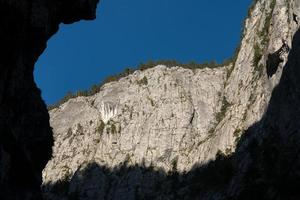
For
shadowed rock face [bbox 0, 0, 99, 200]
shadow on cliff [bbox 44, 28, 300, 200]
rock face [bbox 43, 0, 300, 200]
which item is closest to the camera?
shadowed rock face [bbox 0, 0, 99, 200]

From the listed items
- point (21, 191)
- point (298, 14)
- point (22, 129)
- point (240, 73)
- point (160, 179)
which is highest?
point (240, 73)

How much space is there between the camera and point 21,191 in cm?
3888

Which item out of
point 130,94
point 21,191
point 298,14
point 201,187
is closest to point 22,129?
point 21,191

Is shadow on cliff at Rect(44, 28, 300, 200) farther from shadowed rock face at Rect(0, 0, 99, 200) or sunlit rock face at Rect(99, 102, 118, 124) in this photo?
shadowed rock face at Rect(0, 0, 99, 200)

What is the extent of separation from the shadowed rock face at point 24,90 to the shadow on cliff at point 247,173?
29.0 meters

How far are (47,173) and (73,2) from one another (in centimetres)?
8530

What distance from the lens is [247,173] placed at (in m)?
75.4

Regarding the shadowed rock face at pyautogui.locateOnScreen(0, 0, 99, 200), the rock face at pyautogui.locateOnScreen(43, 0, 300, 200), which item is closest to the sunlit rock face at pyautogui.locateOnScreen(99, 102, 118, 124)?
the rock face at pyautogui.locateOnScreen(43, 0, 300, 200)

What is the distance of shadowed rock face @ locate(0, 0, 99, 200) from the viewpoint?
33.5m

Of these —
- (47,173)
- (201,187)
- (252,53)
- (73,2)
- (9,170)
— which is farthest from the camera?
(47,173)

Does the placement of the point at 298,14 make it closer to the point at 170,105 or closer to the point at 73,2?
the point at 73,2

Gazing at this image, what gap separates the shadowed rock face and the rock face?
95.1 ft

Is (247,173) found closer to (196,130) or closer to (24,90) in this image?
(196,130)

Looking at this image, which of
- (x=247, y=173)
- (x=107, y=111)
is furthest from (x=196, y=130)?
(x=247, y=173)
